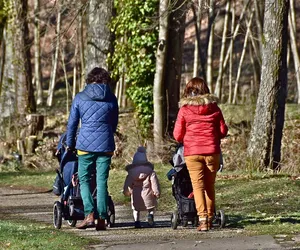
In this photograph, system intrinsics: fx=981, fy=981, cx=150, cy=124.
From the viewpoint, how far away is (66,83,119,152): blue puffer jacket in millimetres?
12250

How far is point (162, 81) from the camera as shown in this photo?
2356 cm

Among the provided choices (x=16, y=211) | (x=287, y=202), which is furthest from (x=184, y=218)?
(x=16, y=211)

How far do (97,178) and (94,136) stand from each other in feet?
1.77

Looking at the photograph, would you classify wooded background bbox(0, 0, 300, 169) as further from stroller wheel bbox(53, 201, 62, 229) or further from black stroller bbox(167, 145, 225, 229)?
stroller wheel bbox(53, 201, 62, 229)

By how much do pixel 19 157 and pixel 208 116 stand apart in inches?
631

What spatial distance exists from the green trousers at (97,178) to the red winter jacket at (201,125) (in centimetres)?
108

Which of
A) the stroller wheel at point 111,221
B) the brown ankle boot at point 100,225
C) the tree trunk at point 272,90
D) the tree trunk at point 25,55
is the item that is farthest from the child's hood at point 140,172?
the tree trunk at point 25,55

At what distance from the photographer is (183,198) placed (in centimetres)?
1227

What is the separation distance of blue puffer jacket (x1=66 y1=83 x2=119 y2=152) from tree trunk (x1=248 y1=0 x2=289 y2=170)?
769 cm

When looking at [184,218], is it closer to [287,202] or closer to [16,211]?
[287,202]

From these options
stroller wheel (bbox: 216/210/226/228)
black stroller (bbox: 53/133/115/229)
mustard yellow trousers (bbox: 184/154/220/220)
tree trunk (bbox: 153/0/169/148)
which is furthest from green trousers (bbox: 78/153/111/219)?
tree trunk (bbox: 153/0/169/148)

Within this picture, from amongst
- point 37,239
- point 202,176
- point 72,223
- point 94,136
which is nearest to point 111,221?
point 72,223

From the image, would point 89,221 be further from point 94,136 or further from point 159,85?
point 159,85

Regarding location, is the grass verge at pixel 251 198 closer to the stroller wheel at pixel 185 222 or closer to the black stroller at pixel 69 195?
the stroller wheel at pixel 185 222
